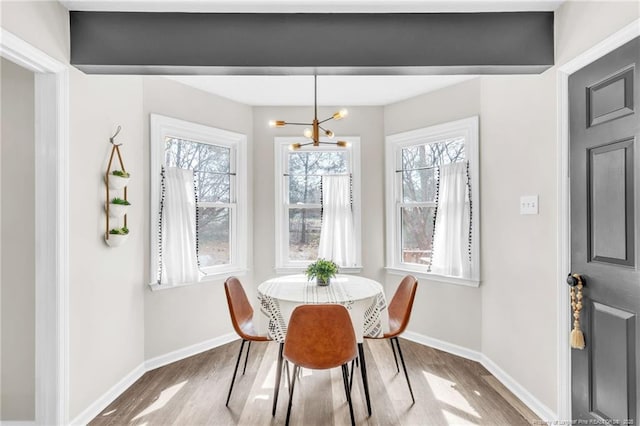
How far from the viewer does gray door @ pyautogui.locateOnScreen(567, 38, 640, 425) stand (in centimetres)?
147

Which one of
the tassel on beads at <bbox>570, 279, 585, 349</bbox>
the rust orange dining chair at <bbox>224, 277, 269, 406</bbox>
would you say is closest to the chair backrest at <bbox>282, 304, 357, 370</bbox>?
the rust orange dining chair at <bbox>224, 277, 269, 406</bbox>

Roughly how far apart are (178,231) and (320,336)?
176 cm

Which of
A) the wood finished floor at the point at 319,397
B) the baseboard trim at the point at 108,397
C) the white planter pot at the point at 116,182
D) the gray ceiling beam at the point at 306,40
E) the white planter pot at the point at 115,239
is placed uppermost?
the gray ceiling beam at the point at 306,40

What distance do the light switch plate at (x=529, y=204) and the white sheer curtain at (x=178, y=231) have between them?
275 centimetres

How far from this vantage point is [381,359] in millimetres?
2912

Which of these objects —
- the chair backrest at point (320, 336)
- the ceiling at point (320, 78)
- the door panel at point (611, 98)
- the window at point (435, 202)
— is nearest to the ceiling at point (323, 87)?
the ceiling at point (320, 78)

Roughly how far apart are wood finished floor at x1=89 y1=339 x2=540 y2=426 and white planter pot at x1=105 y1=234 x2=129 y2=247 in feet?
3.68

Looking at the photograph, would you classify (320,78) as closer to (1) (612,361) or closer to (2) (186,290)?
(2) (186,290)

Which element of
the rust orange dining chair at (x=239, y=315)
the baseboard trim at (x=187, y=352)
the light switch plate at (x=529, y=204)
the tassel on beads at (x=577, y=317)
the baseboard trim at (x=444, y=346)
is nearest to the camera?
the tassel on beads at (x=577, y=317)

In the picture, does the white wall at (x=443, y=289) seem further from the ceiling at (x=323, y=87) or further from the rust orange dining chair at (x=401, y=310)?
the rust orange dining chair at (x=401, y=310)

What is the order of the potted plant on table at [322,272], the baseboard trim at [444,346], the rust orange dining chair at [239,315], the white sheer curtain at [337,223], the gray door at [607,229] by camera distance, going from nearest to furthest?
the gray door at [607,229] < the rust orange dining chair at [239,315] < the potted plant on table at [322,272] < the baseboard trim at [444,346] < the white sheer curtain at [337,223]

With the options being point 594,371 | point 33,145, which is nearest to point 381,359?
point 594,371

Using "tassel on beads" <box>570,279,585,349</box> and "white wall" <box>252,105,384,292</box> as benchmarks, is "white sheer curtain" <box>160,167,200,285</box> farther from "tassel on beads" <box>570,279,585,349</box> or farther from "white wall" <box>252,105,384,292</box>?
"tassel on beads" <box>570,279,585,349</box>

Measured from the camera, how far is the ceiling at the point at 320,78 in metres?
A: 1.83
